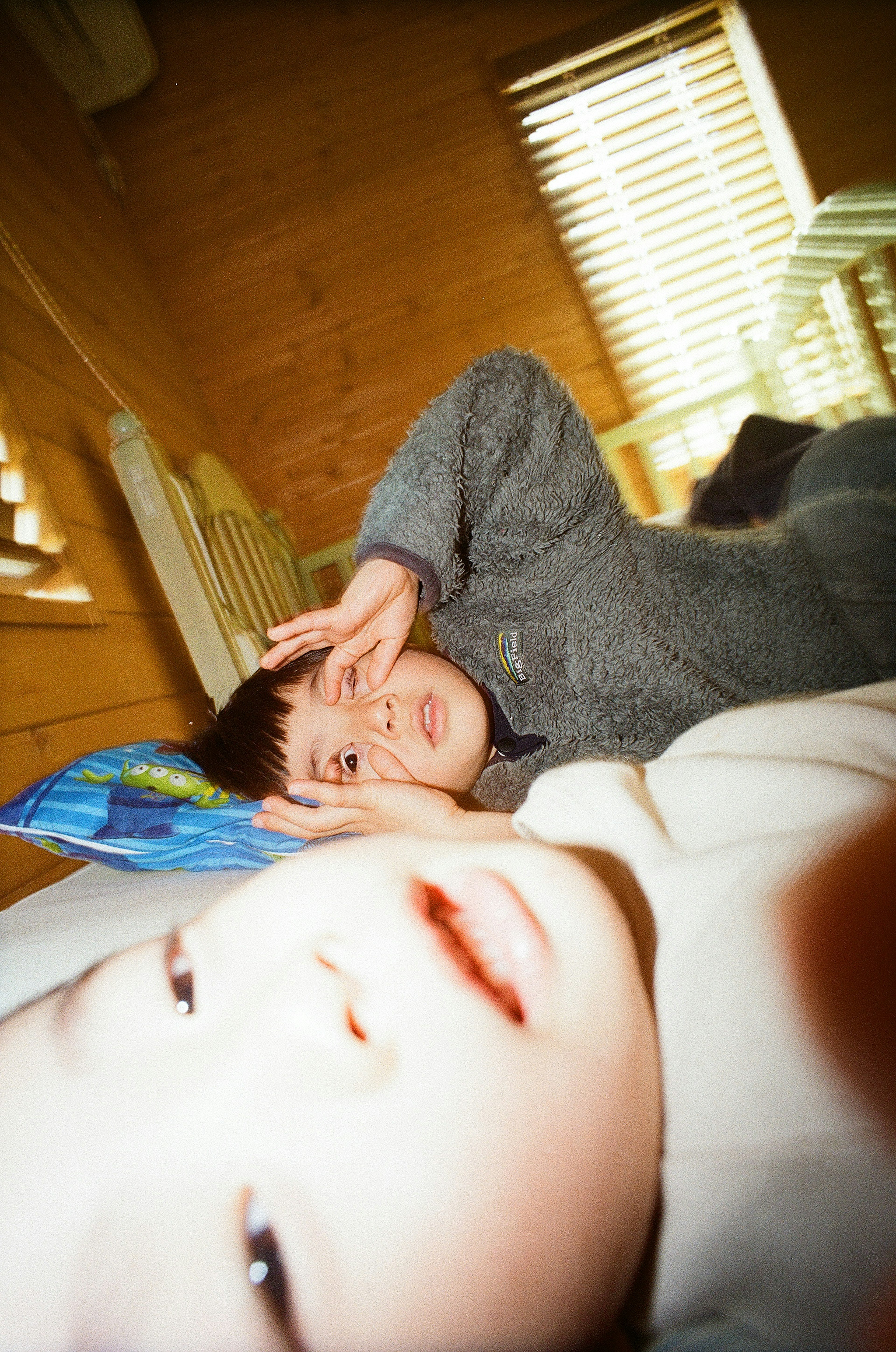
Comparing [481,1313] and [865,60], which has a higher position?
[865,60]

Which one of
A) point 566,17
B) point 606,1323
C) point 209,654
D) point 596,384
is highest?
point 566,17

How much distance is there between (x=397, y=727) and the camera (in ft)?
2.18

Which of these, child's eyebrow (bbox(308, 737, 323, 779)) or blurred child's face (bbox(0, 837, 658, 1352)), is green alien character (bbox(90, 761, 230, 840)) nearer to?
child's eyebrow (bbox(308, 737, 323, 779))

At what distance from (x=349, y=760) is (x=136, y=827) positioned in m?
0.20

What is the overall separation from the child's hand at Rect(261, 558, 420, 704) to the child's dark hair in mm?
71

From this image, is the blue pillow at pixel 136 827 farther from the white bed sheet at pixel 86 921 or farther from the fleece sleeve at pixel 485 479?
the fleece sleeve at pixel 485 479

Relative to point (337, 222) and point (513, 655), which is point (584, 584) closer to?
point (513, 655)

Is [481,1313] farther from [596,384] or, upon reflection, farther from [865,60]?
[865,60]

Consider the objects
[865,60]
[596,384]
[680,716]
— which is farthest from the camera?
[596,384]

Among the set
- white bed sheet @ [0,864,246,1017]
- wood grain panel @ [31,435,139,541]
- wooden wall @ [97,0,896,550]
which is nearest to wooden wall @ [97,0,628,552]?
wooden wall @ [97,0,896,550]

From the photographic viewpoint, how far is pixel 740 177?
2012 mm

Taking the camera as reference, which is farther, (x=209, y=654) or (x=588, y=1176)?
(x=209, y=654)

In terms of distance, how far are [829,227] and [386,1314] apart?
5.15ft

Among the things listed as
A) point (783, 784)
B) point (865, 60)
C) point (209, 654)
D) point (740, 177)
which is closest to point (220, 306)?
point (209, 654)
